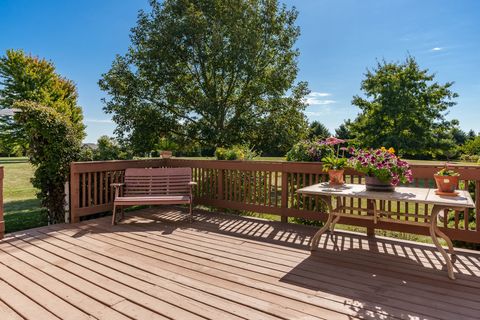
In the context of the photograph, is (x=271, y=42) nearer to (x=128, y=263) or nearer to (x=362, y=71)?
(x=128, y=263)

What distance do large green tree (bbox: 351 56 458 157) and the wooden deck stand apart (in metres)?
14.9

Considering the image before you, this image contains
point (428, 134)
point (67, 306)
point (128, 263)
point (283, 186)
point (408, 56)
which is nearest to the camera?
point (67, 306)

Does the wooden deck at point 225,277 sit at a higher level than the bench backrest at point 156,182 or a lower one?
lower

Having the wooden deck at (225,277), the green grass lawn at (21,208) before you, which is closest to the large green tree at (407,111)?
the wooden deck at (225,277)

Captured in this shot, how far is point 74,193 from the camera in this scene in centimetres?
444

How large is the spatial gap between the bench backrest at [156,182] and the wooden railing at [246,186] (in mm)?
400

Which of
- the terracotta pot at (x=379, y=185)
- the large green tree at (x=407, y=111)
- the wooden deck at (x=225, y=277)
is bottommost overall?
the wooden deck at (x=225, y=277)

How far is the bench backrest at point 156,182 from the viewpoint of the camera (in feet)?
15.8

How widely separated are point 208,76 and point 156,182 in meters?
6.76

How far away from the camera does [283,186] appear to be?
4527mm

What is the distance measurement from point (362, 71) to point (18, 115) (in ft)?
64.1

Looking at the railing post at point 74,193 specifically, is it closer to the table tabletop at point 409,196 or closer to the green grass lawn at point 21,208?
the green grass lawn at point 21,208

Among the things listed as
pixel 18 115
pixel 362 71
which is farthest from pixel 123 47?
pixel 362 71

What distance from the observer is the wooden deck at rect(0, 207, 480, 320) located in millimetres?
2008
